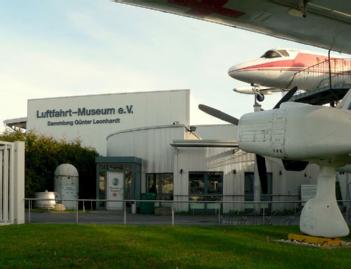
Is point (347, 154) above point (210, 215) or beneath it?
above

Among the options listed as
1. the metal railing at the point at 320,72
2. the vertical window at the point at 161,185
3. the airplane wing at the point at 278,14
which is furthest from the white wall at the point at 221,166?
the airplane wing at the point at 278,14

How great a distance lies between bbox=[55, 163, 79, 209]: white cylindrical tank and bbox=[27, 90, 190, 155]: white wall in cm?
1798

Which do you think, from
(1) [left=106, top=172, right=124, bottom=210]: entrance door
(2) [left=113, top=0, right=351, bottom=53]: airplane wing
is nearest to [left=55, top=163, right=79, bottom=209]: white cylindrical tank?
(1) [left=106, top=172, right=124, bottom=210]: entrance door

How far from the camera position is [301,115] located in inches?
545

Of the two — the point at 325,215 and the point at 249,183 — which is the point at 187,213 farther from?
the point at 325,215

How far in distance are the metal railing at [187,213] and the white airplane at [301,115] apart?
6.58 metres

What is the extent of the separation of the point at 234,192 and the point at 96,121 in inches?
1180

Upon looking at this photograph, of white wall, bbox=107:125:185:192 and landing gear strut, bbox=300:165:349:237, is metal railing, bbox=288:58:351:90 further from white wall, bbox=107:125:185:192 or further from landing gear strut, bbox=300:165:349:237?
landing gear strut, bbox=300:165:349:237

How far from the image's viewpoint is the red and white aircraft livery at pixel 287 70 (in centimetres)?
3259

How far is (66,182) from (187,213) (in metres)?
9.55

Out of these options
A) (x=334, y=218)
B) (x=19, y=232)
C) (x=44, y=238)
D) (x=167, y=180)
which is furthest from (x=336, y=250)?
(x=167, y=180)

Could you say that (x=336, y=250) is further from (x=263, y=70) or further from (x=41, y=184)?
(x=41, y=184)

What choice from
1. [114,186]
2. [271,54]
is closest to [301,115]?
[271,54]

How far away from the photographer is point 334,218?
609 inches
